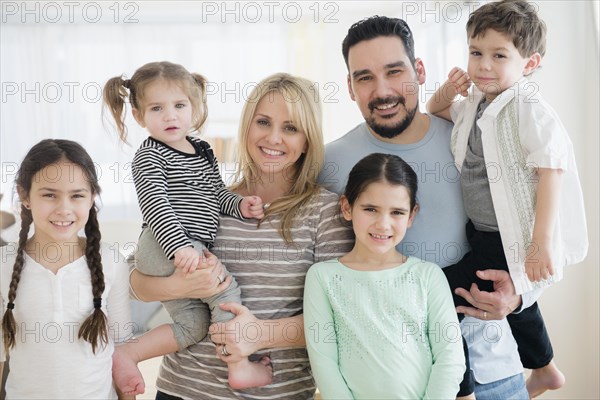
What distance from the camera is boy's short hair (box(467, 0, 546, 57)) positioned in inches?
68.3

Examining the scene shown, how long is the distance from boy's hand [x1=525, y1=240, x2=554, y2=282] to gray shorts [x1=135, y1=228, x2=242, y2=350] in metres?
0.79

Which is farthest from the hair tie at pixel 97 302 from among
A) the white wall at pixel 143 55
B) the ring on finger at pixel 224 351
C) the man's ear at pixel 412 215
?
the white wall at pixel 143 55

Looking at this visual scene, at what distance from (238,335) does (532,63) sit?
1160 millimetres

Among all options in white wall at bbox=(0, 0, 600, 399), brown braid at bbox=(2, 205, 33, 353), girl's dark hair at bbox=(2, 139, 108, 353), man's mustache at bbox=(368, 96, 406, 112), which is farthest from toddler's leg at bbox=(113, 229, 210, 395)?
white wall at bbox=(0, 0, 600, 399)

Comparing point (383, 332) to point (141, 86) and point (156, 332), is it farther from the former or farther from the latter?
point (141, 86)

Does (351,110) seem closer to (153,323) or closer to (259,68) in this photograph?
(259,68)

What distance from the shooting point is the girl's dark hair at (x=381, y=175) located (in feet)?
5.57

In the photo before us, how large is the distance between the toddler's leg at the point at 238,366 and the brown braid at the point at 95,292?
0.97 feet

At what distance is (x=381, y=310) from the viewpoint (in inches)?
64.2

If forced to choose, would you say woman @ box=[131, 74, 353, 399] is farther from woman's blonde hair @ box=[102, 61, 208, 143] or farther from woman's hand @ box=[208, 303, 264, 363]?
woman's blonde hair @ box=[102, 61, 208, 143]

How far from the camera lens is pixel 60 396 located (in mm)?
1642

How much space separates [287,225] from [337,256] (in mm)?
166

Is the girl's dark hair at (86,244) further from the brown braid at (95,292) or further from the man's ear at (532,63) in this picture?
the man's ear at (532,63)

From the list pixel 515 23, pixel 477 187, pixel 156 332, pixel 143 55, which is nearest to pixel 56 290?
pixel 156 332
